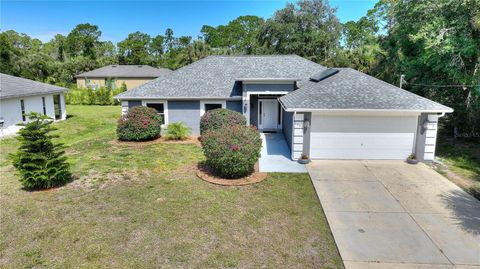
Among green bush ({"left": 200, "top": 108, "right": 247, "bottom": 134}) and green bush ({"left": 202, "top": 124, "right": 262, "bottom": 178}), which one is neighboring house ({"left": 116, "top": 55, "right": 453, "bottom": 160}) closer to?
green bush ({"left": 200, "top": 108, "right": 247, "bottom": 134})

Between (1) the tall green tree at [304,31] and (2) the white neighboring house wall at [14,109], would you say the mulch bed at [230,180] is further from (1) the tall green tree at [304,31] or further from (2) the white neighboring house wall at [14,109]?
(1) the tall green tree at [304,31]

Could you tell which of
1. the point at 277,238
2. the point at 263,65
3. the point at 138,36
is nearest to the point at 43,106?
the point at 263,65

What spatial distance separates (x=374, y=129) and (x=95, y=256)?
10.5 metres

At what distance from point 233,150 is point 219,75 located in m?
10.1

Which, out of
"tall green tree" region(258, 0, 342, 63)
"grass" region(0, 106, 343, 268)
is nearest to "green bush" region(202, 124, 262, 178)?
"grass" region(0, 106, 343, 268)

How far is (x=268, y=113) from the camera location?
60.7 ft

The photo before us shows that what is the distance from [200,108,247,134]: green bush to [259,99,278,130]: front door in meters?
3.22

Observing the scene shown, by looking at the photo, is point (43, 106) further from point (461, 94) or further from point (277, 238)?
point (461, 94)

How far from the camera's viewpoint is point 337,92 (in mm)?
12789

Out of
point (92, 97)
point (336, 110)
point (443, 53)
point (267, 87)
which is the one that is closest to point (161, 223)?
point (336, 110)

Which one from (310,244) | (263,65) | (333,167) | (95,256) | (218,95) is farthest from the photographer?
(263,65)

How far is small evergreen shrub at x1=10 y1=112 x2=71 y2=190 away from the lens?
8586 millimetres

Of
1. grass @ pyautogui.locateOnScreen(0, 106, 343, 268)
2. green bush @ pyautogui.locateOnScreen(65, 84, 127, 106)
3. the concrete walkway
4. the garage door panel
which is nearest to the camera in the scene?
grass @ pyautogui.locateOnScreen(0, 106, 343, 268)

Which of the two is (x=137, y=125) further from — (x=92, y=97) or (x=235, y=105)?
(x=92, y=97)
